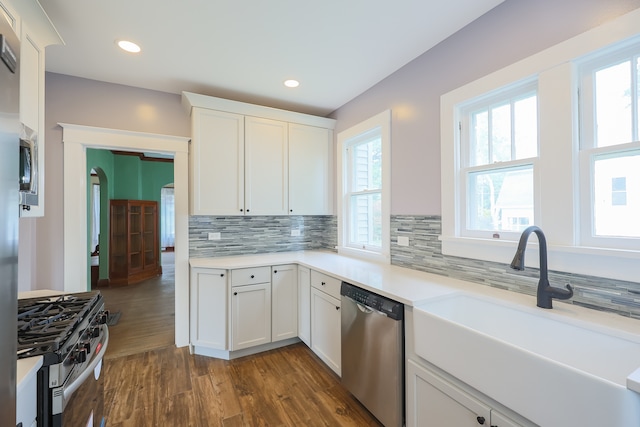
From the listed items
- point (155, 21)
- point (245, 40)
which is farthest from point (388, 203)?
point (155, 21)

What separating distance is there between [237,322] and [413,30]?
2.73 metres

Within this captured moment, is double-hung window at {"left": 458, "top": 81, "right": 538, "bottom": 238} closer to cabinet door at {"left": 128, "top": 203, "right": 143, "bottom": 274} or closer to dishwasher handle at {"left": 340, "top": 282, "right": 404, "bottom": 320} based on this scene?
dishwasher handle at {"left": 340, "top": 282, "right": 404, "bottom": 320}

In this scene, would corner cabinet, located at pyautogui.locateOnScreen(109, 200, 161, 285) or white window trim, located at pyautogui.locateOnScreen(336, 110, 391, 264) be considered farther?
corner cabinet, located at pyautogui.locateOnScreen(109, 200, 161, 285)

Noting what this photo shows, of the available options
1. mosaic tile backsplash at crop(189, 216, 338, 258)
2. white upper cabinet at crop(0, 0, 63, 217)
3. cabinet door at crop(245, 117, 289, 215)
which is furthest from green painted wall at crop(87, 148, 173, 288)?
white upper cabinet at crop(0, 0, 63, 217)

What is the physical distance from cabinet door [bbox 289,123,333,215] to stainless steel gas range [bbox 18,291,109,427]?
6.72 ft

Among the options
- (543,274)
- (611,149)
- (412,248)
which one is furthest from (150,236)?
(611,149)

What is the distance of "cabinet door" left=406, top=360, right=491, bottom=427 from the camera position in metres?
1.21

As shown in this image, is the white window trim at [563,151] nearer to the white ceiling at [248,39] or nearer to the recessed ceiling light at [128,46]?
the white ceiling at [248,39]

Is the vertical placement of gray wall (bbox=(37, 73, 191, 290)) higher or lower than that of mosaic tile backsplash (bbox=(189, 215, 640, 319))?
higher

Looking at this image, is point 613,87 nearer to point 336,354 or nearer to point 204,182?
point 336,354

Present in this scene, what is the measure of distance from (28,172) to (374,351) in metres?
2.01

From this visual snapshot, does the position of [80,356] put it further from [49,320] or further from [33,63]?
[33,63]

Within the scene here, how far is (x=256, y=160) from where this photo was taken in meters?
2.98

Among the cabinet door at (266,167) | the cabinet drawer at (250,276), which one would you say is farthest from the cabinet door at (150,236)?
the cabinet drawer at (250,276)
